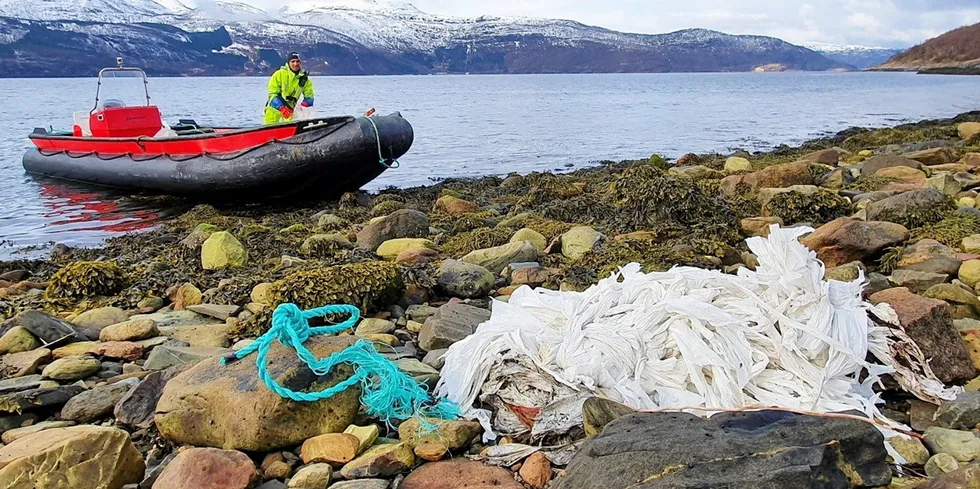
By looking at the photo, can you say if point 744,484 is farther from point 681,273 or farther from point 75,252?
point 75,252

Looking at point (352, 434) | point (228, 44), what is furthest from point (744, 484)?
point (228, 44)

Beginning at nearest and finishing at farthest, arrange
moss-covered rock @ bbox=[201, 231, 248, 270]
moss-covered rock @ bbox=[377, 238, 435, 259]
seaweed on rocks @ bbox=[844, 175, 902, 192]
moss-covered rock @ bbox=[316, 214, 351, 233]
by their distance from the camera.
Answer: moss-covered rock @ bbox=[201, 231, 248, 270] < moss-covered rock @ bbox=[377, 238, 435, 259] < seaweed on rocks @ bbox=[844, 175, 902, 192] < moss-covered rock @ bbox=[316, 214, 351, 233]

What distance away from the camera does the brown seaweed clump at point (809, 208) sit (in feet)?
25.9

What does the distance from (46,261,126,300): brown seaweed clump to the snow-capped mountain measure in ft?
418

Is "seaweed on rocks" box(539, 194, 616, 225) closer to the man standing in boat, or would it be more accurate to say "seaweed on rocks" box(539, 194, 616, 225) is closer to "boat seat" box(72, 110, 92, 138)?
the man standing in boat

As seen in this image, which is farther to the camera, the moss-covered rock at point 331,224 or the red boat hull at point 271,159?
the red boat hull at point 271,159

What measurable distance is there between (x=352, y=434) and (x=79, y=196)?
13.8 meters

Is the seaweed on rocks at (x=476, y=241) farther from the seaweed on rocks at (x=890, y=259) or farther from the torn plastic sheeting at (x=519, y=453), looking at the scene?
the torn plastic sheeting at (x=519, y=453)

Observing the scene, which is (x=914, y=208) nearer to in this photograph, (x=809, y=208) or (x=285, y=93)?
(x=809, y=208)

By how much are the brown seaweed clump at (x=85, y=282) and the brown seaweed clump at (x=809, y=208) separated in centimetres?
671

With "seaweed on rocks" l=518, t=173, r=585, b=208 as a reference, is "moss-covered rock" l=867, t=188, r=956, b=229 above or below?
above

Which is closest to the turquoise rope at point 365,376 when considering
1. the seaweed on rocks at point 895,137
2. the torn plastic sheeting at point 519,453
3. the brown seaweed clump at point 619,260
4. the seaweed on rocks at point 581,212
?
the torn plastic sheeting at point 519,453

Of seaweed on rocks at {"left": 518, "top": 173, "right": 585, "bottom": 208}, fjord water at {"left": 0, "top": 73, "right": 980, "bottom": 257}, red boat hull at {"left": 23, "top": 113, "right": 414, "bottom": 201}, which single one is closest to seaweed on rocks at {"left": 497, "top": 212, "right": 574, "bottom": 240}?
seaweed on rocks at {"left": 518, "top": 173, "right": 585, "bottom": 208}

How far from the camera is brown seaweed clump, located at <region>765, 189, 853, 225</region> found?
7895mm
